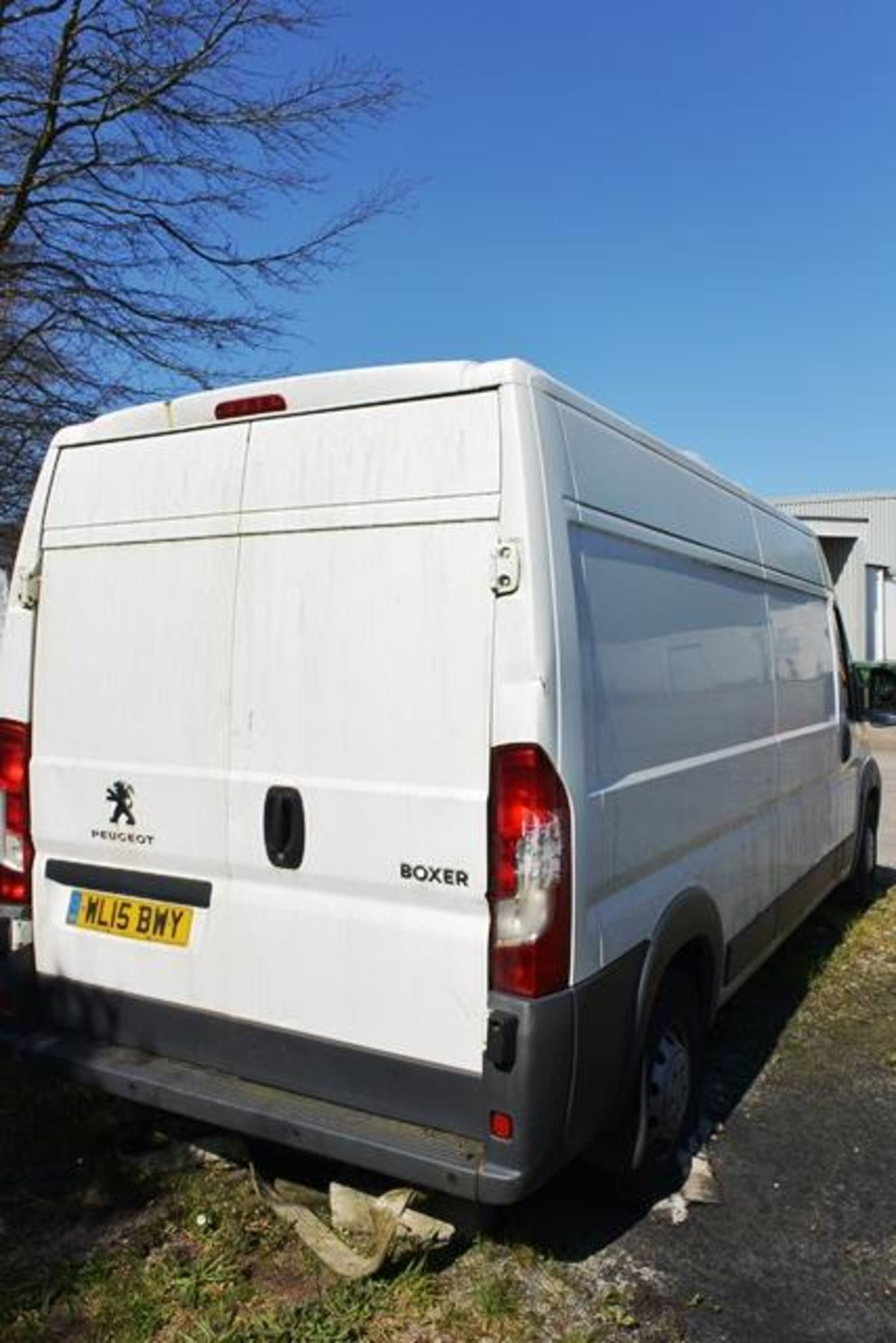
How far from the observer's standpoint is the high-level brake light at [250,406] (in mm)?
3322

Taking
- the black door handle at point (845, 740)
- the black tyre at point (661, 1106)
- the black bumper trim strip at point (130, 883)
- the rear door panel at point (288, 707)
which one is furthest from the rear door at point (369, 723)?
the black door handle at point (845, 740)

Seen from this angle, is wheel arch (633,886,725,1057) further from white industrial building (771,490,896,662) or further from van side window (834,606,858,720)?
white industrial building (771,490,896,662)

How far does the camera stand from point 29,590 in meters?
3.76

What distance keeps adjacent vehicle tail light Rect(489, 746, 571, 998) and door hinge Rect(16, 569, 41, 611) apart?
1775 millimetres

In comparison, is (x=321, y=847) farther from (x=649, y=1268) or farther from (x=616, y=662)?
(x=649, y=1268)

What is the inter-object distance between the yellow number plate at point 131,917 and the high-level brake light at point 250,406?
148 cm

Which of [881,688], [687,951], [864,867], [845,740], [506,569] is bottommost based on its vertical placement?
[864,867]

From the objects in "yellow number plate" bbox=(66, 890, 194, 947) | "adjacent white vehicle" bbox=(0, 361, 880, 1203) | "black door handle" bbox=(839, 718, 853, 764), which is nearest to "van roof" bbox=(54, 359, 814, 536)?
"adjacent white vehicle" bbox=(0, 361, 880, 1203)

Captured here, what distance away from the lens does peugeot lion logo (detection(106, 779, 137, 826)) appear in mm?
3498

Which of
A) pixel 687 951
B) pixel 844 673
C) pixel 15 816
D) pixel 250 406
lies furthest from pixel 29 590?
pixel 844 673

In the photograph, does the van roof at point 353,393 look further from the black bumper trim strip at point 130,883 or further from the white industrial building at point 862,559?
the white industrial building at point 862,559

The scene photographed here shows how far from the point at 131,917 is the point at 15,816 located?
0.58 metres

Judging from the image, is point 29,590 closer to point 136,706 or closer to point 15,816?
point 136,706

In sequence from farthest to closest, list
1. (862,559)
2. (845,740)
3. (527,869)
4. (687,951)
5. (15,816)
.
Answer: (862,559), (845,740), (687,951), (15,816), (527,869)
